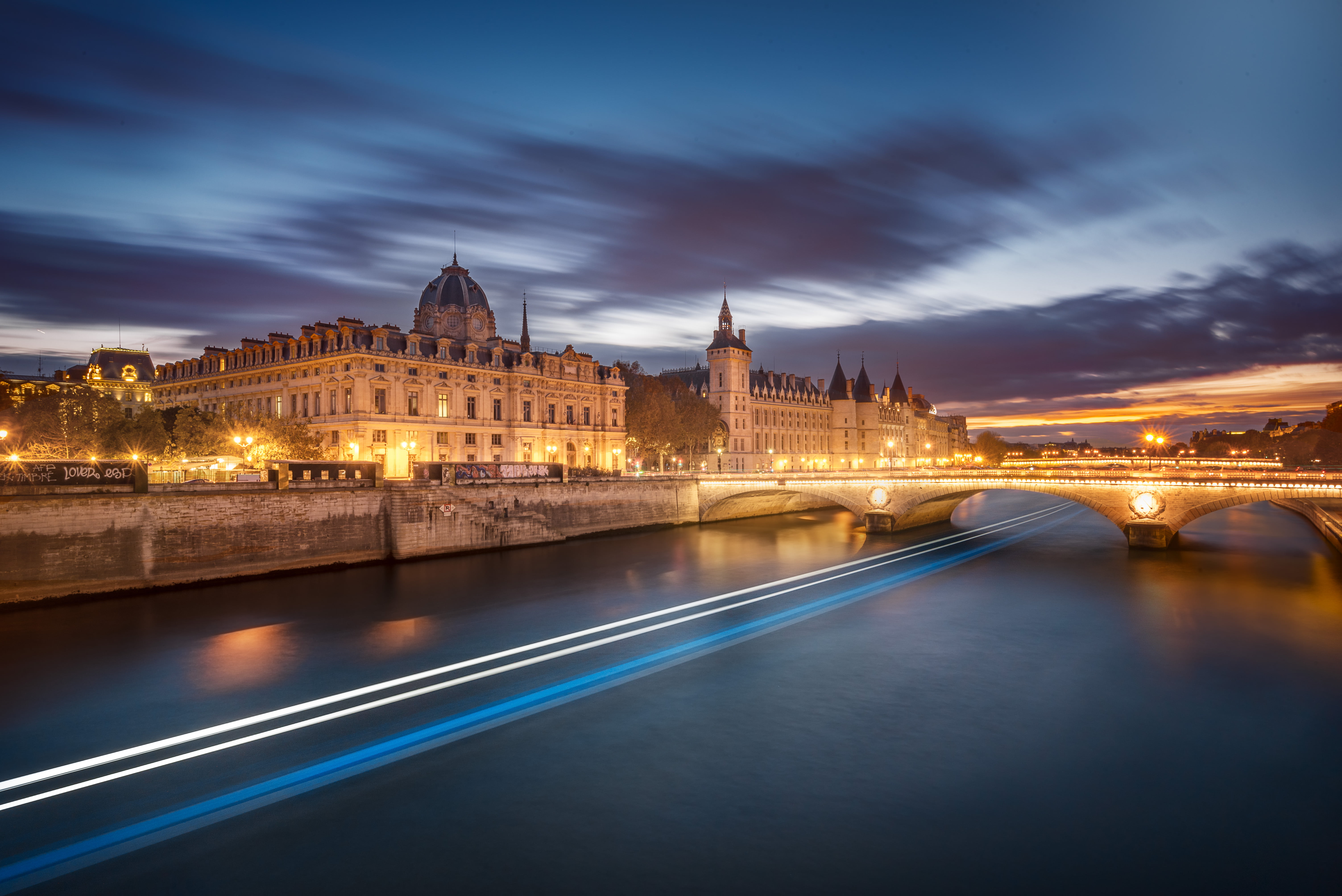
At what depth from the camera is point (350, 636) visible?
101ft

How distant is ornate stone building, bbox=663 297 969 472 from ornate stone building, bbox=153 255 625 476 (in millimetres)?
33277

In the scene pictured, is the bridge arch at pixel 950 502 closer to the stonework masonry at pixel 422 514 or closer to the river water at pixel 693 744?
the stonework masonry at pixel 422 514

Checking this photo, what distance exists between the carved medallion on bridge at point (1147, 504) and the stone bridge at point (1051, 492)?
44mm

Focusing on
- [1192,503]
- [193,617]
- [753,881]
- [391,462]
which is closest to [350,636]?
[193,617]

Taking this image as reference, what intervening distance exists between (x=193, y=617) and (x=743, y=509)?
5463cm

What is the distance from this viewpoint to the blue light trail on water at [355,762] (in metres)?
14.2

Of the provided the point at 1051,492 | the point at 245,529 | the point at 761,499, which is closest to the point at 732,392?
the point at 761,499

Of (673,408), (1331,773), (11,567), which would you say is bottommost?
(1331,773)

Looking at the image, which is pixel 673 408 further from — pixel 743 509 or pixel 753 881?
pixel 753 881

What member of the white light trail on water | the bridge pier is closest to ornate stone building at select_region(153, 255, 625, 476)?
the white light trail on water

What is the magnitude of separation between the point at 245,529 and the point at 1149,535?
57.1 metres

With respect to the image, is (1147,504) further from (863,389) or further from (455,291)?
(863,389)

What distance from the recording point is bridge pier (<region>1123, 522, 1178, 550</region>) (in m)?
51.0

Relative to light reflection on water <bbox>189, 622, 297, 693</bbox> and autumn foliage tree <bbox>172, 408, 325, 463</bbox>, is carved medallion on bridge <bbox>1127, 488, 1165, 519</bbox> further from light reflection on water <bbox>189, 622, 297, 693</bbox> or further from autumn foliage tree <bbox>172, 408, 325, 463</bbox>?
autumn foliage tree <bbox>172, 408, 325, 463</bbox>
